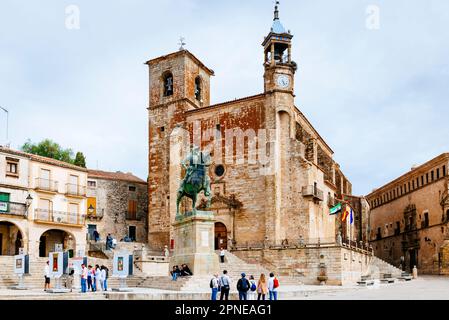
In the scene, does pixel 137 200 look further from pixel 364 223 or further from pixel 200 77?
→ pixel 364 223

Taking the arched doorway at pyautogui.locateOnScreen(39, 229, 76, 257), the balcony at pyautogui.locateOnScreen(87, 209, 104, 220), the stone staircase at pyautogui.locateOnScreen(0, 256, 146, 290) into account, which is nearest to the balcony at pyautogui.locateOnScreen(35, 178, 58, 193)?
the arched doorway at pyautogui.locateOnScreen(39, 229, 76, 257)

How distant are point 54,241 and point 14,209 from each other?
5214 mm

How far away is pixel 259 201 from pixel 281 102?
7256 mm

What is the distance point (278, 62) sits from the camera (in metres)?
40.3

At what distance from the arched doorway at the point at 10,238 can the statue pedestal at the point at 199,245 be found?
1564 centimetres

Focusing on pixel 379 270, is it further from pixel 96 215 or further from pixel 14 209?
pixel 14 209

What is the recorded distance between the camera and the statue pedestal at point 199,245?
25.0m

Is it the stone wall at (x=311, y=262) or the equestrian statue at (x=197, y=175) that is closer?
the equestrian statue at (x=197, y=175)

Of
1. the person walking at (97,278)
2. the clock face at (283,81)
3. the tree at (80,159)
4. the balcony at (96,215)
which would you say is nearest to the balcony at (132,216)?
the balcony at (96,215)

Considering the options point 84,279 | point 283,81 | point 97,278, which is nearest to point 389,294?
point 97,278

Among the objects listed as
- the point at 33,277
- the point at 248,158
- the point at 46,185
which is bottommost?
the point at 33,277

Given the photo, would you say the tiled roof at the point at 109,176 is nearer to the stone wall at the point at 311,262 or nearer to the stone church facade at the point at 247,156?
the stone church facade at the point at 247,156

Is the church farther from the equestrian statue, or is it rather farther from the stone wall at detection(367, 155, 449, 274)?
the equestrian statue

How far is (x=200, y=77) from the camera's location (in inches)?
1841
